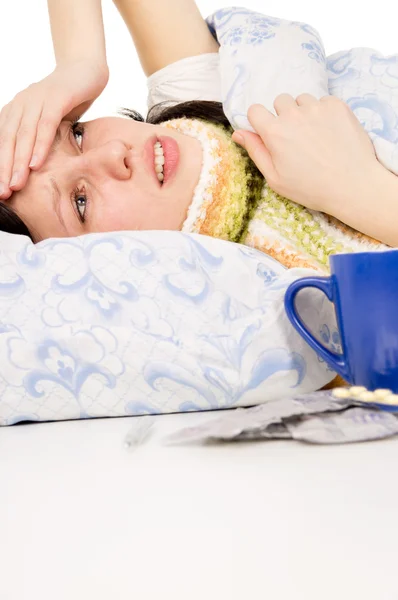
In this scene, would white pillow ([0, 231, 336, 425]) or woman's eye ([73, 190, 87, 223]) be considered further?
woman's eye ([73, 190, 87, 223])

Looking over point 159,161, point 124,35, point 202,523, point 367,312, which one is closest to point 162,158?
point 159,161

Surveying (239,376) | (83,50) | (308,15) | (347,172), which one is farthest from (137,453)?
(308,15)

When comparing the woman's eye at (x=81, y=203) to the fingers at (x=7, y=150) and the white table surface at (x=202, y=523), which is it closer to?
the fingers at (x=7, y=150)

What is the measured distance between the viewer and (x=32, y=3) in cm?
238

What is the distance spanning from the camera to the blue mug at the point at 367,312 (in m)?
0.61

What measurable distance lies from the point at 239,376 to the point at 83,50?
26.9 inches

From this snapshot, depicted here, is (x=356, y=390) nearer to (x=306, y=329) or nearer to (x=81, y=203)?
(x=306, y=329)

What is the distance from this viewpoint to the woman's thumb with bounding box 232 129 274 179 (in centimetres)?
98

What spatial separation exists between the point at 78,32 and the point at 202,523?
961 millimetres

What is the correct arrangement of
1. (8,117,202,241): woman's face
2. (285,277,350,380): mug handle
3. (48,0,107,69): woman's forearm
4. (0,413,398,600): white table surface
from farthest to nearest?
1. (48,0,107,69): woman's forearm
2. (8,117,202,241): woman's face
3. (285,277,350,380): mug handle
4. (0,413,398,600): white table surface

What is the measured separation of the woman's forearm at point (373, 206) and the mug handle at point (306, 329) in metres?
0.25

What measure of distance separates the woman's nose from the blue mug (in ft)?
1.34

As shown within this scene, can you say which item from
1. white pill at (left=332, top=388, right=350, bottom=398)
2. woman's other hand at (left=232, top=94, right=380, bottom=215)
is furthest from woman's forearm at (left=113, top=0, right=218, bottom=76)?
white pill at (left=332, top=388, right=350, bottom=398)

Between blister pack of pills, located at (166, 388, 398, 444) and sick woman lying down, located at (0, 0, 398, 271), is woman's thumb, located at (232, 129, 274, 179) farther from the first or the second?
blister pack of pills, located at (166, 388, 398, 444)
